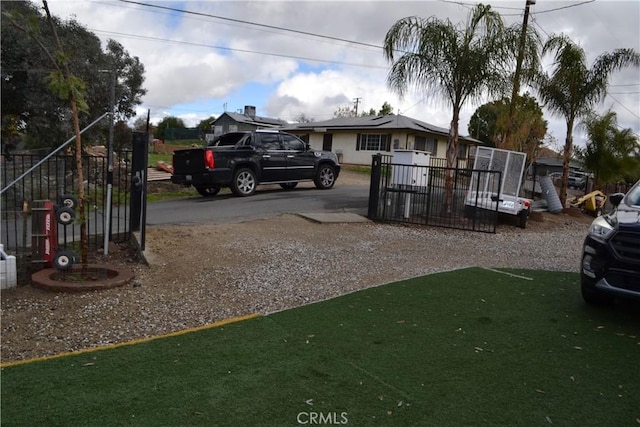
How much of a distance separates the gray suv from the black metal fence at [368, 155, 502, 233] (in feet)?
19.2

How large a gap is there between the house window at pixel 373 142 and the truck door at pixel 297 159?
1619 centimetres

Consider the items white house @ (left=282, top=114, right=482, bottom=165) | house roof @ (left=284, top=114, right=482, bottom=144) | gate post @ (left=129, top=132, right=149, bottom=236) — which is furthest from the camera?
white house @ (left=282, top=114, right=482, bottom=165)

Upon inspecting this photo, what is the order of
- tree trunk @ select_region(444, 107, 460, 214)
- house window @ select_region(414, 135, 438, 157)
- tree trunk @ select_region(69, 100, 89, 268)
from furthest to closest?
house window @ select_region(414, 135, 438, 157) < tree trunk @ select_region(444, 107, 460, 214) < tree trunk @ select_region(69, 100, 89, 268)

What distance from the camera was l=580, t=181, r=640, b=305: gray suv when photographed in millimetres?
4902

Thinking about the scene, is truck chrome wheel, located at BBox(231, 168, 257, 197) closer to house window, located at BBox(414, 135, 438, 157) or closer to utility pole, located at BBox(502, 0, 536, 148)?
utility pole, located at BBox(502, 0, 536, 148)

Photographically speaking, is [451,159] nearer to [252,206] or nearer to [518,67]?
[518,67]

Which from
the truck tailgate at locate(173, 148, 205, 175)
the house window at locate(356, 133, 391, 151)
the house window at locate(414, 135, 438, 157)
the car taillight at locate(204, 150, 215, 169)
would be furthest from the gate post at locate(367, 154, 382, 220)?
the house window at locate(414, 135, 438, 157)

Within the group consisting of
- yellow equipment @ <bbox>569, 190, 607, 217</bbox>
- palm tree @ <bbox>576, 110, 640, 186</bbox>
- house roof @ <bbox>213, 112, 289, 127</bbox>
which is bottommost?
yellow equipment @ <bbox>569, 190, 607, 217</bbox>

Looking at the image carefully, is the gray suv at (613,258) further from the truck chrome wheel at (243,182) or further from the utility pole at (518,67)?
the truck chrome wheel at (243,182)

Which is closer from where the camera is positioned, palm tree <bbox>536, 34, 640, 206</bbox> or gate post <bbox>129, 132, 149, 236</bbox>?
gate post <bbox>129, 132, 149, 236</bbox>

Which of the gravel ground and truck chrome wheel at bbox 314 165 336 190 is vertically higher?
truck chrome wheel at bbox 314 165 336 190

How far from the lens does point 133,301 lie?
5.39m

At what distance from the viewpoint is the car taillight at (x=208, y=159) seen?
12998 mm

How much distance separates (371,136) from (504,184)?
19325 mm
